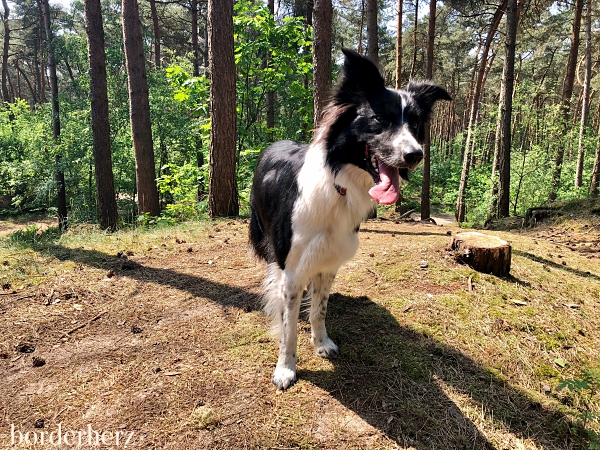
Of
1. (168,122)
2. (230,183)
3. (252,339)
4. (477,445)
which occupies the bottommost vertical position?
(477,445)

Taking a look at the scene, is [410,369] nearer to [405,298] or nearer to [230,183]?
[405,298]

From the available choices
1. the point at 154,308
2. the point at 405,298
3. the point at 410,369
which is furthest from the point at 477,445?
the point at 154,308

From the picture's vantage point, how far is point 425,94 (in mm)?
2605

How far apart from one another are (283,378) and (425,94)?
227cm

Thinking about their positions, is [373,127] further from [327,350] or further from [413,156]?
[327,350]

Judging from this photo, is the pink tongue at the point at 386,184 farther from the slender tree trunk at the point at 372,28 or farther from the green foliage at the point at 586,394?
the slender tree trunk at the point at 372,28

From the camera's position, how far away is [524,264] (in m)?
4.60

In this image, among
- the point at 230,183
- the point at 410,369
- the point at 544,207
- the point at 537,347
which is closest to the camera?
the point at 410,369

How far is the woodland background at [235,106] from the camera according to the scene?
7922mm

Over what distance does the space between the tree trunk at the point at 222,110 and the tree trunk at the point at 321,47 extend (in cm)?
156

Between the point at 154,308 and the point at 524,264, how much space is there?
438 cm

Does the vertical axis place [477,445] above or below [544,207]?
below

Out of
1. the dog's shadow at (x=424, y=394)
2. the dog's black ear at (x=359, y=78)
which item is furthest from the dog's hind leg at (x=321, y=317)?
the dog's black ear at (x=359, y=78)

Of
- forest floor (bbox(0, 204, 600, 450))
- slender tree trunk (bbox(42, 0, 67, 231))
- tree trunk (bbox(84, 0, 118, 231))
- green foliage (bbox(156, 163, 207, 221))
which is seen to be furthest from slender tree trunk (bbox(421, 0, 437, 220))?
slender tree trunk (bbox(42, 0, 67, 231))
